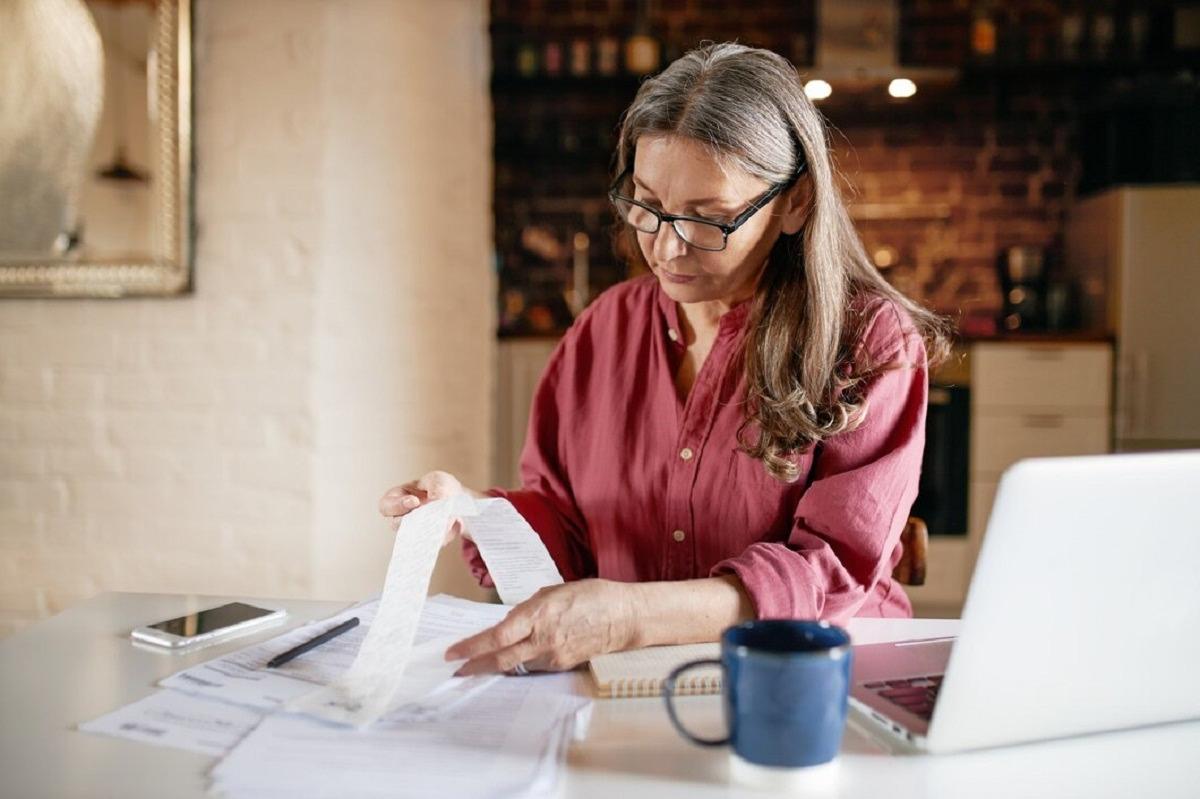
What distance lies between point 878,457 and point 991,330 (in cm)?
296

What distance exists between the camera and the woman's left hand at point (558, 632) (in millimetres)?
901

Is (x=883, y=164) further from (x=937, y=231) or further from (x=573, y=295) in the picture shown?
(x=573, y=295)

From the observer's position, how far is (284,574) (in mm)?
2480

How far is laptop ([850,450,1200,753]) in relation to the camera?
70cm

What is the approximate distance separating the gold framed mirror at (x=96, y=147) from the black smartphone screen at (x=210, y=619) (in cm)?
146

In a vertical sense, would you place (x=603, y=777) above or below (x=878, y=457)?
below

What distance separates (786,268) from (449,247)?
1968 mm

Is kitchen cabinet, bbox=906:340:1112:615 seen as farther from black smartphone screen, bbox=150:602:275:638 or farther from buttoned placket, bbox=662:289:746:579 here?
black smartphone screen, bbox=150:602:275:638

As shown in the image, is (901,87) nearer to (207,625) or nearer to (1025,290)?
(1025,290)

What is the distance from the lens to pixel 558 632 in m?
0.92

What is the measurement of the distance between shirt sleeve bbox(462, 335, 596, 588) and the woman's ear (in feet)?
1.33

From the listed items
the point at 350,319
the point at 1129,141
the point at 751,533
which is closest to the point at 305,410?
the point at 350,319

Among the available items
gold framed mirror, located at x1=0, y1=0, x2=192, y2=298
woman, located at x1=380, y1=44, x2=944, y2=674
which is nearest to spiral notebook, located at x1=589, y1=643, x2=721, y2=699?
woman, located at x1=380, y1=44, x2=944, y2=674

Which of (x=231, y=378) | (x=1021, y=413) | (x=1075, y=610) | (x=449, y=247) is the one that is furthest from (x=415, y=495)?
(x=1021, y=413)
